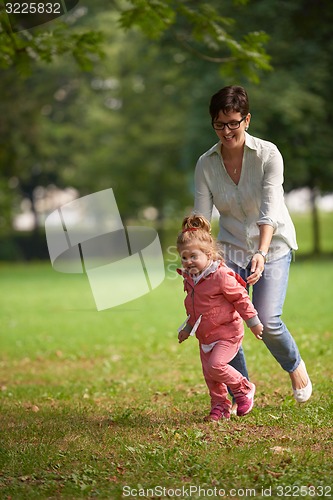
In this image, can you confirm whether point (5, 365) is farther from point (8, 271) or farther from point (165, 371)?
point (8, 271)

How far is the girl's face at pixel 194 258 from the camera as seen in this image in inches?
222

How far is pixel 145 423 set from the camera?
20.5ft

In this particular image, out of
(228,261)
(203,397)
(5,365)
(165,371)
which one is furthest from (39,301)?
(228,261)

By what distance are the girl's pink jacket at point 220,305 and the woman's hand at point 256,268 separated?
142mm

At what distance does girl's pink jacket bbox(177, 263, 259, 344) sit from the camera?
562 centimetres

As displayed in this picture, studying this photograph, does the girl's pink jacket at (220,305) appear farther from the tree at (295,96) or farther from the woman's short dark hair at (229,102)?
the tree at (295,96)

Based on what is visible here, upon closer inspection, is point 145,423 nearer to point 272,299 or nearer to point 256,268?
point 272,299

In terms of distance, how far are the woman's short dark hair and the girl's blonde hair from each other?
763 millimetres

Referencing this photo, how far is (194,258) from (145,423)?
1.49 metres

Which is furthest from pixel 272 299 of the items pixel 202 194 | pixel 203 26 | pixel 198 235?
pixel 203 26

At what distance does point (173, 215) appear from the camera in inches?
2044

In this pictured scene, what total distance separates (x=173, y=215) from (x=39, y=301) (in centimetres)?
3091

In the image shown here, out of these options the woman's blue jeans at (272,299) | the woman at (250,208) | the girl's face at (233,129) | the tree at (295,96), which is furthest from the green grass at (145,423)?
the tree at (295,96)

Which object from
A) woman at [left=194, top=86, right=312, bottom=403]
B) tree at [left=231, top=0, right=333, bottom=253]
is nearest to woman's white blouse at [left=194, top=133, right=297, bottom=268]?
woman at [left=194, top=86, right=312, bottom=403]
